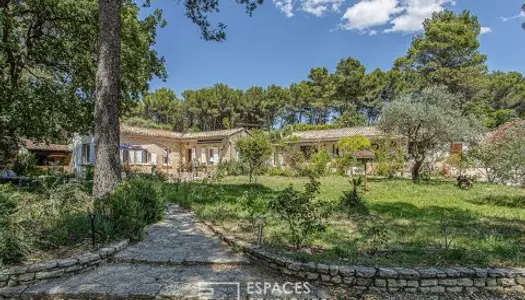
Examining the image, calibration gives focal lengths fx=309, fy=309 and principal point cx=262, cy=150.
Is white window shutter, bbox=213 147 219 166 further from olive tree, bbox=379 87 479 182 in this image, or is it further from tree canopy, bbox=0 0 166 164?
tree canopy, bbox=0 0 166 164

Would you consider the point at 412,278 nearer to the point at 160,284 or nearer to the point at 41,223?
the point at 160,284

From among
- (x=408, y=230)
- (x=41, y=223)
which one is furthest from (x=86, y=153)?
(x=408, y=230)

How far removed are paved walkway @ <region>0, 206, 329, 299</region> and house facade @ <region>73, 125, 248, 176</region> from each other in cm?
1397

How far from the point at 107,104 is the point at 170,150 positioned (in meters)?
18.3

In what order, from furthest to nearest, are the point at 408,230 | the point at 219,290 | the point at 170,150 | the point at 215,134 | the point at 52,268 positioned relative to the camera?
the point at 170,150 < the point at 215,134 < the point at 408,230 < the point at 52,268 < the point at 219,290

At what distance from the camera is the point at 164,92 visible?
3838 cm

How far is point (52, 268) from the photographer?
404 cm

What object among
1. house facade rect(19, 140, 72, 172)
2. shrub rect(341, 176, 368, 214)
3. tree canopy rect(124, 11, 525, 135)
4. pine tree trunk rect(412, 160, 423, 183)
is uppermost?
tree canopy rect(124, 11, 525, 135)

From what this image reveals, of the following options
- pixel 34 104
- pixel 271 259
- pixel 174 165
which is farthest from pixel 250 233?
pixel 174 165

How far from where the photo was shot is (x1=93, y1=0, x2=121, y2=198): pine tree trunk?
6887 millimetres

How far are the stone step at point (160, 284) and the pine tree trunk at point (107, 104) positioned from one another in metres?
3.00

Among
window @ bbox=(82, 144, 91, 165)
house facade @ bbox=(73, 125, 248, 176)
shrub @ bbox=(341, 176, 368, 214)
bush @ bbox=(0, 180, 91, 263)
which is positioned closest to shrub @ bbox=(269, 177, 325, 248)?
shrub @ bbox=(341, 176, 368, 214)

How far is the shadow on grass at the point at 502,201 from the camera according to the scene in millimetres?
9586

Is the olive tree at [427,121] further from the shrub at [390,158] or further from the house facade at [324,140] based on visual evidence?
the house facade at [324,140]
